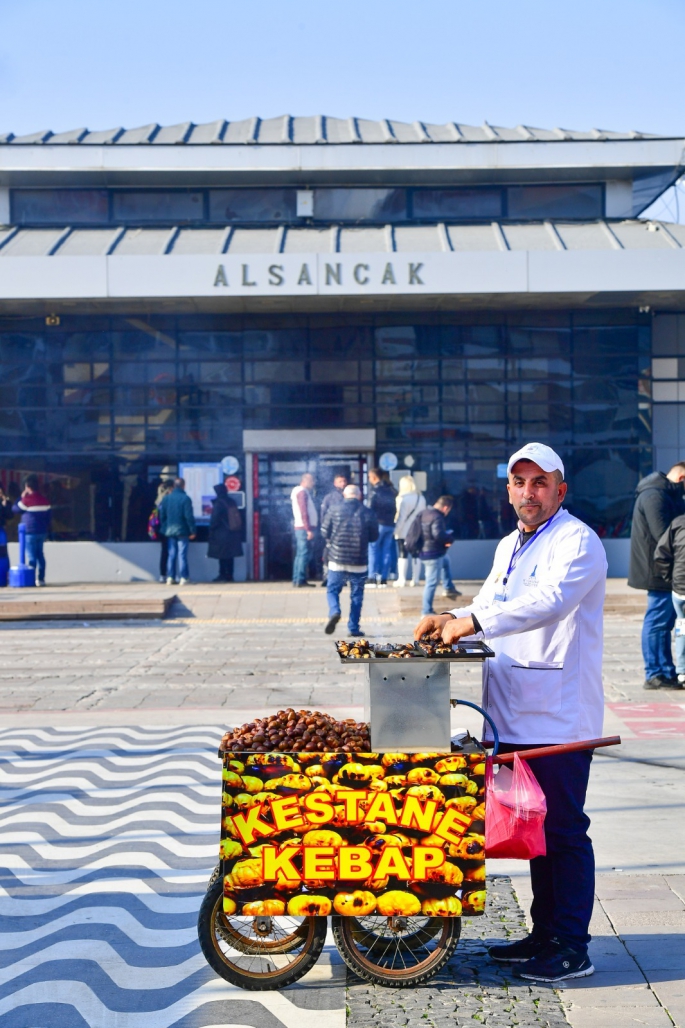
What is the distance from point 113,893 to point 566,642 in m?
2.56

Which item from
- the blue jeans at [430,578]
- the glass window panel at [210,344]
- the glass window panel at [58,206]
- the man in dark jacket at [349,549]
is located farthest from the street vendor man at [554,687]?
the glass window panel at [58,206]

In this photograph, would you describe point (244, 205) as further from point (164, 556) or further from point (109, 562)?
point (109, 562)

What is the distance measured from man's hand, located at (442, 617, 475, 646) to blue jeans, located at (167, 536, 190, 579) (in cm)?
1627

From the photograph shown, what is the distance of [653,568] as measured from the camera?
10156 mm

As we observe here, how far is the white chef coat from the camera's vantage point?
412cm

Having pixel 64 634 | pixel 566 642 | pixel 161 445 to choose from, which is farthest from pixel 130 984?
pixel 161 445

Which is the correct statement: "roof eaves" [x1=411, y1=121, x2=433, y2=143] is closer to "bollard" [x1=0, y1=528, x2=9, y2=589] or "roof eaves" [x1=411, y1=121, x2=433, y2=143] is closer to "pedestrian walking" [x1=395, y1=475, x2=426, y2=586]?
"pedestrian walking" [x1=395, y1=475, x2=426, y2=586]

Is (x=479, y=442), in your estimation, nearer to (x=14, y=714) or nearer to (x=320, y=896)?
(x=14, y=714)

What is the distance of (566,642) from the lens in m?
4.15

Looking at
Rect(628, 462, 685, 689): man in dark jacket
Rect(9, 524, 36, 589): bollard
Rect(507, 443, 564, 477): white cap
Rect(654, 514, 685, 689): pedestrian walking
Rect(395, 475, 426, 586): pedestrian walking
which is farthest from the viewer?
Rect(9, 524, 36, 589): bollard

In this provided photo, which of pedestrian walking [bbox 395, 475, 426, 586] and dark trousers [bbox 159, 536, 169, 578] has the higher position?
pedestrian walking [bbox 395, 475, 426, 586]

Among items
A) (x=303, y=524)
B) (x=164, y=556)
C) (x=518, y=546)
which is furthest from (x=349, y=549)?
(x=518, y=546)

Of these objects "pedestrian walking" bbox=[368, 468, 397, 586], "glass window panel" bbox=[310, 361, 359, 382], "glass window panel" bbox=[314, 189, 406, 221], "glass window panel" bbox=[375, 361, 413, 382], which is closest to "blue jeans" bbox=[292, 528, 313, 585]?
"pedestrian walking" bbox=[368, 468, 397, 586]

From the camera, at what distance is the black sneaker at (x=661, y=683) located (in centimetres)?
1049
